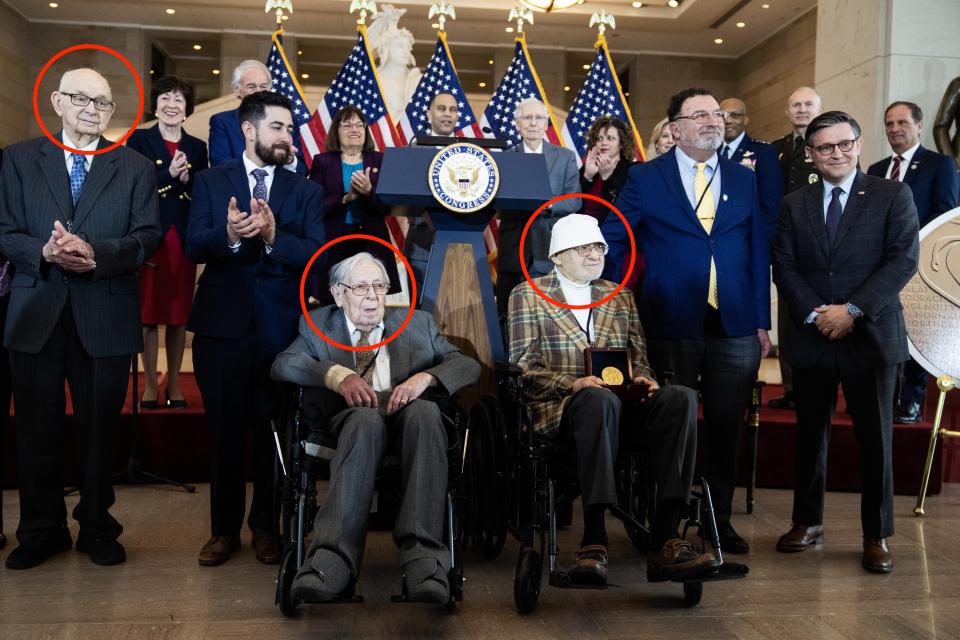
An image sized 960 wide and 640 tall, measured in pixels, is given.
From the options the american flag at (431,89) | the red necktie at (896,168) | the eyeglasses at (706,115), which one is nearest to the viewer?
the eyeglasses at (706,115)

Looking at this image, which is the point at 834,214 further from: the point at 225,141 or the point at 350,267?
the point at 225,141

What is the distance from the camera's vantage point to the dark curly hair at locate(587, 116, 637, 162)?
17.0 feet

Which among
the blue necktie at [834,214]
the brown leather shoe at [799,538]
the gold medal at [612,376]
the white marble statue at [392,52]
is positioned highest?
the white marble statue at [392,52]

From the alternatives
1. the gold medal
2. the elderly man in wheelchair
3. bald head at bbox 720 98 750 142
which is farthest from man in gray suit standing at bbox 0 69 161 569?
bald head at bbox 720 98 750 142

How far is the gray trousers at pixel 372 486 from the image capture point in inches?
113

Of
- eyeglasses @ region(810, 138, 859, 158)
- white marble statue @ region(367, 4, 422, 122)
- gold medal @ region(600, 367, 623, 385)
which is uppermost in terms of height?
white marble statue @ region(367, 4, 422, 122)

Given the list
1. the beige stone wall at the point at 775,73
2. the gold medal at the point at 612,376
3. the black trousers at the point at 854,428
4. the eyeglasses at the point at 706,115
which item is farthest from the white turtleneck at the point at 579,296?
the beige stone wall at the point at 775,73

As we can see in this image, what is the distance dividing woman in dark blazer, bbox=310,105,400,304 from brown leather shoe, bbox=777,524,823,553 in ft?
6.57

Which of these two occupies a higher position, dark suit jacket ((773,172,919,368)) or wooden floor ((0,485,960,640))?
dark suit jacket ((773,172,919,368))

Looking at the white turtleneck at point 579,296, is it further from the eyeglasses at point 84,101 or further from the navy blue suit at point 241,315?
the eyeglasses at point 84,101

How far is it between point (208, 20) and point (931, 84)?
44.0ft

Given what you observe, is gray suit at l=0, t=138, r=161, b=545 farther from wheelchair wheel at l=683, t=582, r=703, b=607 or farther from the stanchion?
the stanchion

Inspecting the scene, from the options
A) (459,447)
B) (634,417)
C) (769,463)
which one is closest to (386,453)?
(459,447)

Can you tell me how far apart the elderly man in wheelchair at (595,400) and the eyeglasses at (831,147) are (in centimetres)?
92
